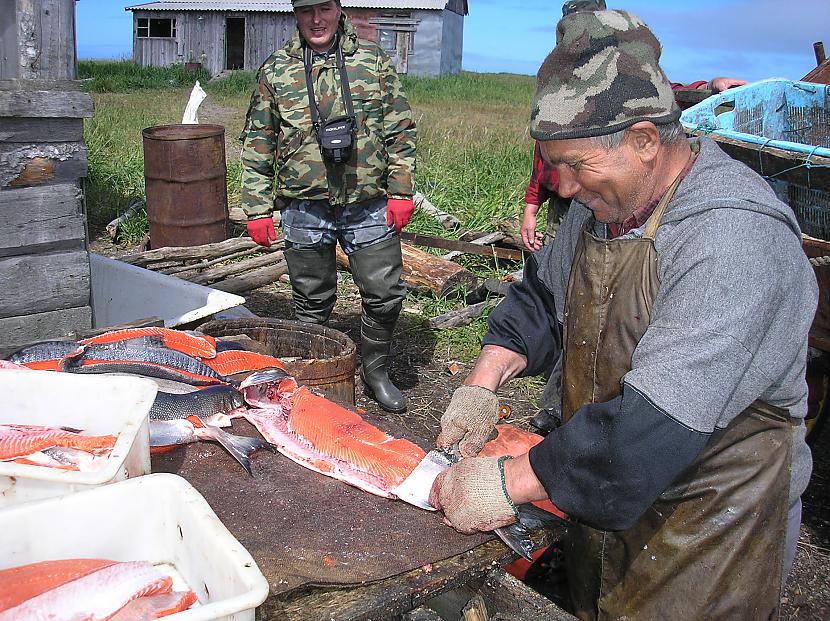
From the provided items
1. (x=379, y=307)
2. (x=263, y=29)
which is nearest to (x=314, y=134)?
(x=379, y=307)

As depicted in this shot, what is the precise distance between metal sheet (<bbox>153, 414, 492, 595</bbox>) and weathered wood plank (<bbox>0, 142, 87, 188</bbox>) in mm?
2227

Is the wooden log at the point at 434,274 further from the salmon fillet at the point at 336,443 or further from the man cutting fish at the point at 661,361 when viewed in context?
the man cutting fish at the point at 661,361

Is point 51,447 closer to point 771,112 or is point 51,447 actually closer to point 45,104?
point 45,104

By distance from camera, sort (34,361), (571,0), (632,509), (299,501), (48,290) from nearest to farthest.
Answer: (632,509) < (299,501) < (34,361) < (48,290) < (571,0)

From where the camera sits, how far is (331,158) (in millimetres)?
5465

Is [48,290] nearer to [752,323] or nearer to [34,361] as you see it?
[34,361]

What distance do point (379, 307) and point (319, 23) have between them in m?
1.96

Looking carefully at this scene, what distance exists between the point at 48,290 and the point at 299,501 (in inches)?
107

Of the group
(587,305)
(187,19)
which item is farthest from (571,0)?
(187,19)

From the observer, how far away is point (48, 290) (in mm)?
4555

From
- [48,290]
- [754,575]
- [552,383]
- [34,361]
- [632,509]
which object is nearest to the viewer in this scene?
[632,509]

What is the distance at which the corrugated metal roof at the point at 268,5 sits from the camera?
29.5m

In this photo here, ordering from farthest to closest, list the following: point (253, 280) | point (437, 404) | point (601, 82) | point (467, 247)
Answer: point (467, 247), point (253, 280), point (437, 404), point (601, 82)

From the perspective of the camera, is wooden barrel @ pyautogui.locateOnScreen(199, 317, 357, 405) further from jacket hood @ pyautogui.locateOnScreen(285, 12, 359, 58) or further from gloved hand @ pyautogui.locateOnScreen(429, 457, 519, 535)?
jacket hood @ pyautogui.locateOnScreen(285, 12, 359, 58)
